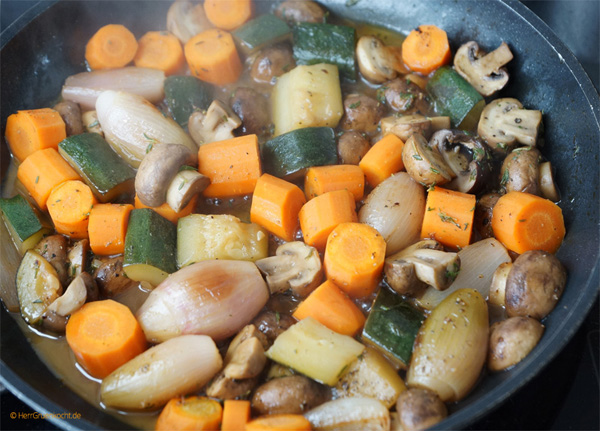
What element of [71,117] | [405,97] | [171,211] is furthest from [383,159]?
[71,117]

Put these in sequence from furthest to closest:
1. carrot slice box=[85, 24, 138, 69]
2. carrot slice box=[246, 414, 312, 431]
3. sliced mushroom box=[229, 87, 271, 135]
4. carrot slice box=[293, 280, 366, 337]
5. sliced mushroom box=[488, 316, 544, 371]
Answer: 1. carrot slice box=[85, 24, 138, 69]
2. sliced mushroom box=[229, 87, 271, 135]
3. carrot slice box=[293, 280, 366, 337]
4. sliced mushroom box=[488, 316, 544, 371]
5. carrot slice box=[246, 414, 312, 431]

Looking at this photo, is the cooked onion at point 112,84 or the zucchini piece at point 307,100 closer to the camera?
the zucchini piece at point 307,100

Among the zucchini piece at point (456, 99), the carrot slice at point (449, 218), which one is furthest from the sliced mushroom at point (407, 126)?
the carrot slice at point (449, 218)

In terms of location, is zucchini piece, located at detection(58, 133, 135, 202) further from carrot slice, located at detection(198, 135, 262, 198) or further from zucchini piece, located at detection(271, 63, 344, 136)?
zucchini piece, located at detection(271, 63, 344, 136)

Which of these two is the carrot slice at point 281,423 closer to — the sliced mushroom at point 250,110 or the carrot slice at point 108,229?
the carrot slice at point 108,229

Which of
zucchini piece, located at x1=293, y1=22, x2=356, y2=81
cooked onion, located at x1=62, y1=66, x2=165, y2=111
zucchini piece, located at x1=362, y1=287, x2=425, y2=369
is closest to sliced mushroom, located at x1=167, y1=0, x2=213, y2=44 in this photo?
cooked onion, located at x1=62, y1=66, x2=165, y2=111

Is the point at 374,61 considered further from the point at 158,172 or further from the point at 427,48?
the point at 158,172
